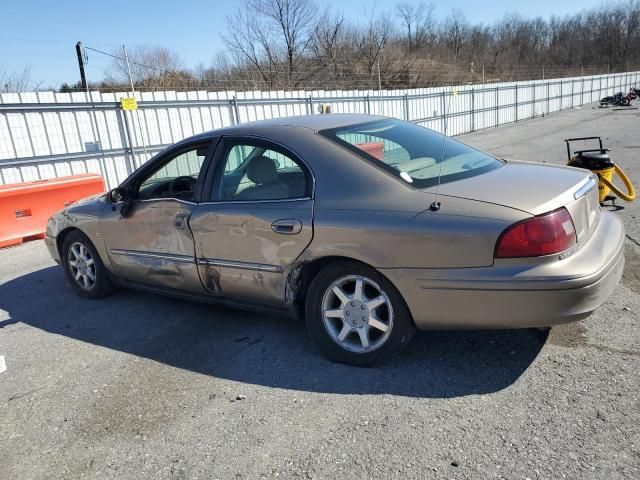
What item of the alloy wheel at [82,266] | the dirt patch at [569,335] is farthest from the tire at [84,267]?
the dirt patch at [569,335]

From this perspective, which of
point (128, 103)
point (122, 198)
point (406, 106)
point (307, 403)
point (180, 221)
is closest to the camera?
point (307, 403)

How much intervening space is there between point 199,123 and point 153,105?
1.29m

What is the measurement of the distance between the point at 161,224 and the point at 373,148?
1822mm

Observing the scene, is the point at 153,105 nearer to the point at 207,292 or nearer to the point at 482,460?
the point at 207,292

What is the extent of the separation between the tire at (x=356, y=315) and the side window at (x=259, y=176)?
0.60 meters

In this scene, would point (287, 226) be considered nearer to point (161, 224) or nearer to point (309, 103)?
point (161, 224)

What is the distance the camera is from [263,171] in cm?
351

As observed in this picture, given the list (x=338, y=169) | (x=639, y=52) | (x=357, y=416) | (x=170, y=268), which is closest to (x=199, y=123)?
(x=170, y=268)

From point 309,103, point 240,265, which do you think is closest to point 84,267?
point 240,265

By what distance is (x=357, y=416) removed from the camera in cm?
265

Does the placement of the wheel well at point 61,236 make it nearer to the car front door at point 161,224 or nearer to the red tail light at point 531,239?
the car front door at point 161,224

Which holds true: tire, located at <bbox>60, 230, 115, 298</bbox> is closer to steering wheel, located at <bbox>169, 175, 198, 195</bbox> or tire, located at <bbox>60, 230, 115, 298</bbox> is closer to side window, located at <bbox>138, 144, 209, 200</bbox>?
side window, located at <bbox>138, 144, 209, 200</bbox>

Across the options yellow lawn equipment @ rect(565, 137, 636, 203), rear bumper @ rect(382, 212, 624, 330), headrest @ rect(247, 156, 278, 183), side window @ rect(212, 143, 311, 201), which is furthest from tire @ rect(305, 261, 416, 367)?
yellow lawn equipment @ rect(565, 137, 636, 203)

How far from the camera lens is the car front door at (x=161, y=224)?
3.79m
